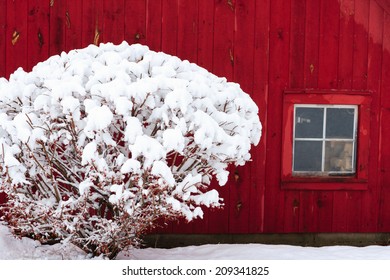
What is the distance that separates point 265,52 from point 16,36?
317cm

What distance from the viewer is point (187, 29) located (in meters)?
7.25

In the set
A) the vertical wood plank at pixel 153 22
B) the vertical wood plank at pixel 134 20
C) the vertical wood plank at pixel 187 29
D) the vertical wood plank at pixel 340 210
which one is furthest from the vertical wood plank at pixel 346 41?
the vertical wood plank at pixel 134 20

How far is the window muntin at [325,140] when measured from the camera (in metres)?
7.52

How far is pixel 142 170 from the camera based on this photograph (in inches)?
197

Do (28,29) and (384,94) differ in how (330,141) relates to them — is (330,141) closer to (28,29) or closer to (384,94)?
(384,94)

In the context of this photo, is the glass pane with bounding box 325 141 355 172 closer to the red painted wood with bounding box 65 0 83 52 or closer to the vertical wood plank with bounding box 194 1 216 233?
the vertical wood plank with bounding box 194 1 216 233

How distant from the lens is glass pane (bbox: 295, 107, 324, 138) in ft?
24.6

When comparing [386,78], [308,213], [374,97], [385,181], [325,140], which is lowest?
[308,213]

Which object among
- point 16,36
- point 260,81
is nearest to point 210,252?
point 260,81

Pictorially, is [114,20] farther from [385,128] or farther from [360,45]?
[385,128]

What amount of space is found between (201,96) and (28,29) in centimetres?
295

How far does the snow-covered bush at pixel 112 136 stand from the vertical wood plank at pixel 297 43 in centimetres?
180

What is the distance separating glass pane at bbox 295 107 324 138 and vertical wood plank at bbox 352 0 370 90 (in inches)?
24.1

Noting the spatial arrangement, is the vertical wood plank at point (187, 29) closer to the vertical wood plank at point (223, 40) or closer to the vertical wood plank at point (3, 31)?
the vertical wood plank at point (223, 40)
